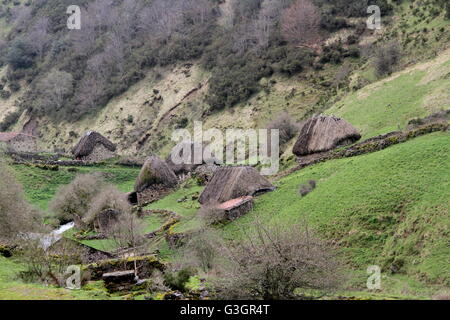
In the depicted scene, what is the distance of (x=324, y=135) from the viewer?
3434 cm

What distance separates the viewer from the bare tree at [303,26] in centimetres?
6300

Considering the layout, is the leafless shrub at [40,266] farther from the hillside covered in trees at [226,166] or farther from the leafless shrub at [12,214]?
the leafless shrub at [12,214]

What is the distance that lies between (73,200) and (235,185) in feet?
47.4

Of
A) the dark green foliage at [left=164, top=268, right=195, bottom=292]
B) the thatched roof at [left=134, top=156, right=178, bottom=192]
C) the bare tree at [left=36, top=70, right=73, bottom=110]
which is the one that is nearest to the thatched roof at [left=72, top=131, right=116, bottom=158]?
the thatched roof at [left=134, top=156, right=178, bottom=192]

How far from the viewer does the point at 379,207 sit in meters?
21.3

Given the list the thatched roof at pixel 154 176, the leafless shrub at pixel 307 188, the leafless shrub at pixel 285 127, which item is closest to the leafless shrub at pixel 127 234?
the leafless shrub at pixel 307 188

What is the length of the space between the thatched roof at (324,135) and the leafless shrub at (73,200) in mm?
15267

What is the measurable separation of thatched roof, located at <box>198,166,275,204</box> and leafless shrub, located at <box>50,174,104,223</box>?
36.2 ft

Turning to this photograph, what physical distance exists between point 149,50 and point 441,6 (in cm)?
4369

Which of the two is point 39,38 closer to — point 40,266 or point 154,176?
point 154,176

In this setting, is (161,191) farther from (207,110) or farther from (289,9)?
(289,9)

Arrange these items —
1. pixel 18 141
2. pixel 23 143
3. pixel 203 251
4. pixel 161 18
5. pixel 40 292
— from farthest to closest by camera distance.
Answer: pixel 161 18 < pixel 23 143 < pixel 18 141 < pixel 203 251 < pixel 40 292

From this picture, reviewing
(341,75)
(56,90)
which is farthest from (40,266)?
(56,90)
